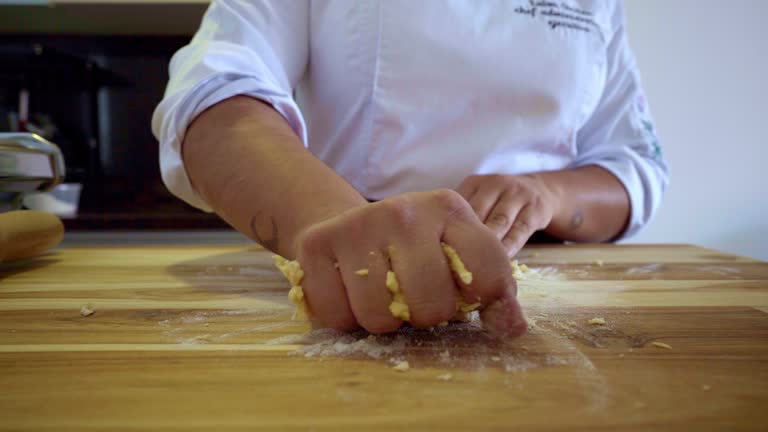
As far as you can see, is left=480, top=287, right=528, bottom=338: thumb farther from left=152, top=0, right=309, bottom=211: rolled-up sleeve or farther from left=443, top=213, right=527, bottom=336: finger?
left=152, top=0, right=309, bottom=211: rolled-up sleeve

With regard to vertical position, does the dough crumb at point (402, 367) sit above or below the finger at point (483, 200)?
above

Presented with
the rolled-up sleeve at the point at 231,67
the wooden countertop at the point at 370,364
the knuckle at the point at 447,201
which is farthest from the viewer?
the rolled-up sleeve at the point at 231,67

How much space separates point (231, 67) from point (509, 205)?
353 mm

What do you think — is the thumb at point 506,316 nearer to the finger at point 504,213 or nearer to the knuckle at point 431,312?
the knuckle at point 431,312

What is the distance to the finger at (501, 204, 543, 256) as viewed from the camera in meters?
0.61

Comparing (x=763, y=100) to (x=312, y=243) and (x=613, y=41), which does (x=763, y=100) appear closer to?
(x=613, y=41)

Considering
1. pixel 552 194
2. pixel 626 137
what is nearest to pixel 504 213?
pixel 552 194

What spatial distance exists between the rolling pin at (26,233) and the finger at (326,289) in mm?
409

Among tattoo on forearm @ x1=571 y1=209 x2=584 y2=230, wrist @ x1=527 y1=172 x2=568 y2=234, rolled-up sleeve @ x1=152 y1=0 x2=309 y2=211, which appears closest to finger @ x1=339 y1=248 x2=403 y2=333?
rolled-up sleeve @ x1=152 y1=0 x2=309 y2=211

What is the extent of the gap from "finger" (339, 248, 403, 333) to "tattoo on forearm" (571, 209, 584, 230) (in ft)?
1.64

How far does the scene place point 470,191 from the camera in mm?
639

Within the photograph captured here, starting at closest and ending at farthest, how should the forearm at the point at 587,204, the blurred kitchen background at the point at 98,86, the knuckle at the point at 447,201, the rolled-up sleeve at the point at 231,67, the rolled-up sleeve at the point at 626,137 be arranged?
1. the knuckle at the point at 447,201
2. the rolled-up sleeve at the point at 231,67
3. the forearm at the point at 587,204
4. the rolled-up sleeve at the point at 626,137
5. the blurred kitchen background at the point at 98,86

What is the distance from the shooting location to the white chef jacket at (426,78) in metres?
0.65

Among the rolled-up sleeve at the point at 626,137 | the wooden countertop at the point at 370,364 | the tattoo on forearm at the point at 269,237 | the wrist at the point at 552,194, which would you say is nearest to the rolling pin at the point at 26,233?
the wooden countertop at the point at 370,364
